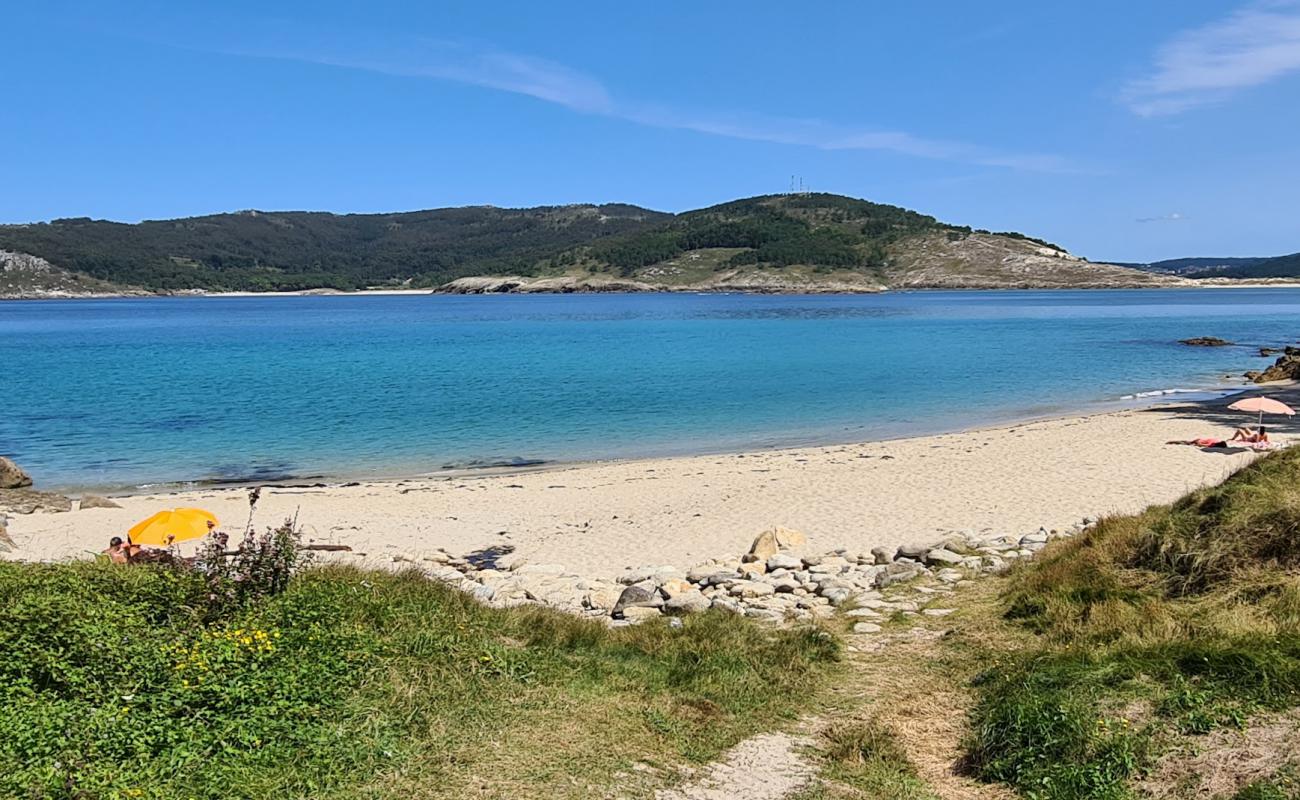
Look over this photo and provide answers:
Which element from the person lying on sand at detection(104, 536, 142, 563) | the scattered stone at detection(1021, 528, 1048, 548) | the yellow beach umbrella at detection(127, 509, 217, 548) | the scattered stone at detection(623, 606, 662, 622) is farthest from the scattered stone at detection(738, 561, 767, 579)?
the person lying on sand at detection(104, 536, 142, 563)

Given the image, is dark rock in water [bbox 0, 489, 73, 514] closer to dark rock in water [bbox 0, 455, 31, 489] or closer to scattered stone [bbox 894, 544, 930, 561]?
dark rock in water [bbox 0, 455, 31, 489]

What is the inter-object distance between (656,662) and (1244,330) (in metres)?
95.6

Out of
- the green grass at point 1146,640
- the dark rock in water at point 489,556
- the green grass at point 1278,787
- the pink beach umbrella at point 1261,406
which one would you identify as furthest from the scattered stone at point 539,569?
the pink beach umbrella at point 1261,406

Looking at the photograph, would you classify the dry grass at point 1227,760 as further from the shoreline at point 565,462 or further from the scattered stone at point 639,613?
the shoreline at point 565,462

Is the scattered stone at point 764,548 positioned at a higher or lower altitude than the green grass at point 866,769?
lower

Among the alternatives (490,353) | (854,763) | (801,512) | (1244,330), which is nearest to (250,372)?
(490,353)

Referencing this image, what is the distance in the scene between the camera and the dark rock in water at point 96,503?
21.0 m

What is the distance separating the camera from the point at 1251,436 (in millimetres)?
24453

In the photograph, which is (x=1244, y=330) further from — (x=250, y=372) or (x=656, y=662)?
(x=656, y=662)

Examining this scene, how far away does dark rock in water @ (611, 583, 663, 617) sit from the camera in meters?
11.7

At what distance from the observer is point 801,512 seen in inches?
746

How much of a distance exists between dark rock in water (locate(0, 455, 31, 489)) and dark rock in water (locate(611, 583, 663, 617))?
19.5 metres

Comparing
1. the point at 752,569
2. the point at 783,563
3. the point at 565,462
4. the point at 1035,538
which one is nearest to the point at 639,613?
the point at 752,569

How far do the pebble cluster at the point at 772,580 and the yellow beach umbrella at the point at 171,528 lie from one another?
3.14 meters
